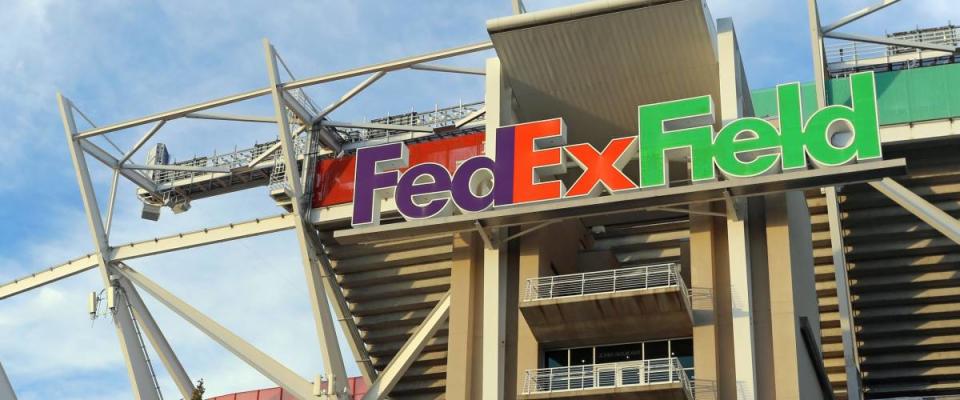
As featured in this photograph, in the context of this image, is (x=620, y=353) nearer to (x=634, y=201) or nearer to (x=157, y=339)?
(x=634, y=201)

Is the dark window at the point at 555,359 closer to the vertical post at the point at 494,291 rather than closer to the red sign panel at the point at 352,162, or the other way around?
the vertical post at the point at 494,291

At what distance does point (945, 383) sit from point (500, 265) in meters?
18.7

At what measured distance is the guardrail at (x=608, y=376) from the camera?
132ft

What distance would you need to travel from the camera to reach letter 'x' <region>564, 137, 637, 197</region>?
4272 centimetres

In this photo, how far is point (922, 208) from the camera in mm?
47594

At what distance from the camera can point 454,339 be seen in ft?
144

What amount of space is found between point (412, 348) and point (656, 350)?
28.6 ft

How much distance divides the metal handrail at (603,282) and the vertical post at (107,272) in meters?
20.2

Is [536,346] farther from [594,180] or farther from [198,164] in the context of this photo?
[198,164]

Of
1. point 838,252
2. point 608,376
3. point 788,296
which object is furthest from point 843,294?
point 608,376

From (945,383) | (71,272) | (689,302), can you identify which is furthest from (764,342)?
(71,272)

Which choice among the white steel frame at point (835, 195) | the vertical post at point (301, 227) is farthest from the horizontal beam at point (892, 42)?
the vertical post at point (301, 227)

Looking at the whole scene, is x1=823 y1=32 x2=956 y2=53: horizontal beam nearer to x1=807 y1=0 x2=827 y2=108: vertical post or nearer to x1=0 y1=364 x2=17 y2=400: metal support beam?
x1=807 y1=0 x2=827 y2=108: vertical post

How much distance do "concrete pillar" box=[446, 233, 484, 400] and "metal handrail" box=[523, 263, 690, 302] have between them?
2242 millimetres
